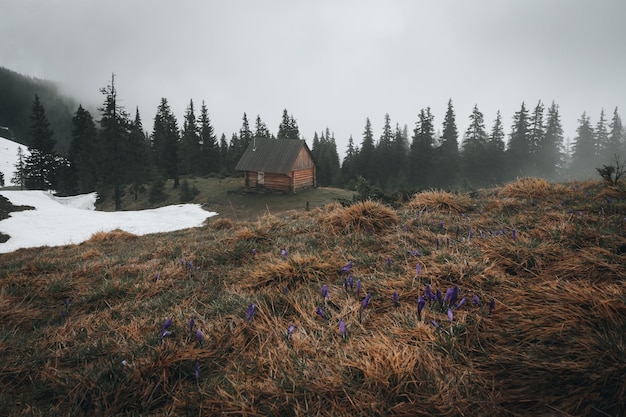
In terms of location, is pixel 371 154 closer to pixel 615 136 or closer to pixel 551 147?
pixel 551 147

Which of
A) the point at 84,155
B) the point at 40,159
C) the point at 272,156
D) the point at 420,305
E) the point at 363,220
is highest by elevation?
the point at 84,155

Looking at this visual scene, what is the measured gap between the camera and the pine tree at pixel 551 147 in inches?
2280

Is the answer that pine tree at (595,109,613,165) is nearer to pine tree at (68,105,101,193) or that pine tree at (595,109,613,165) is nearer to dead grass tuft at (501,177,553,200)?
dead grass tuft at (501,177,553,200)

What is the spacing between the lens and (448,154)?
57.5 metres

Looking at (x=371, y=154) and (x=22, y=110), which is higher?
(x=22, y=110)

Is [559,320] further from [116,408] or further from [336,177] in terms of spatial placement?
[336,177]

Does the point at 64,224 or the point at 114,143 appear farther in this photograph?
the point at 114,143

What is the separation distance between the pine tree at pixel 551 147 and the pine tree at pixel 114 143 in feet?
231

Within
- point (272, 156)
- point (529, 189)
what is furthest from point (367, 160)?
point (529, 189)

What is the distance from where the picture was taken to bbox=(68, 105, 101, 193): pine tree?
4938cm

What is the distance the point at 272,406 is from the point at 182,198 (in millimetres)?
39874

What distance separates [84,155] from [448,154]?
65983 mm

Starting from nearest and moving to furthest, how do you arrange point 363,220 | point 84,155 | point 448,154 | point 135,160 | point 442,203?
point 363,220
point 442,203
point 135,160
point 84,155
point 448,154

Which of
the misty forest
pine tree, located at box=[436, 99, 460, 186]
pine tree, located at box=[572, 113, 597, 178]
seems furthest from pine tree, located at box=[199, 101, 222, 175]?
pine tree, located at box=[572, 113, 597, 178]
